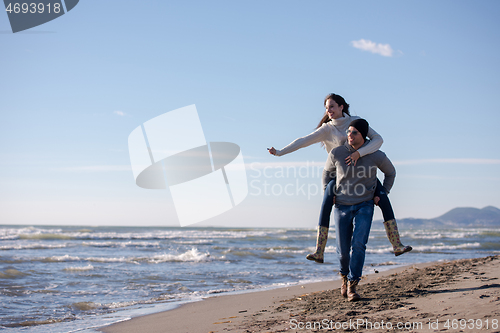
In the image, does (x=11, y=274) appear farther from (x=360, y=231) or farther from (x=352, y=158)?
(x=352, y=158)

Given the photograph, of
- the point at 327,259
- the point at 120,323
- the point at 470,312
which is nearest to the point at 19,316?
the point at 120,323

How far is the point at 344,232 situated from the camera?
386 cm

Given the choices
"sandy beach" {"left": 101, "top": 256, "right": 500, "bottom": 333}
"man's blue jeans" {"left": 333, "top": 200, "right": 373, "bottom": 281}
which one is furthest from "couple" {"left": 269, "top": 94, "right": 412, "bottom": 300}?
"sandy beach" {"left": 101, "top": 256, "right": 500, "bottom": 333}

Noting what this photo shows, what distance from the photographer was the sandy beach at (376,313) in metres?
2.72

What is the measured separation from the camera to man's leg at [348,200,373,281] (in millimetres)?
3695

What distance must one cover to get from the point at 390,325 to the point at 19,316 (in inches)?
190

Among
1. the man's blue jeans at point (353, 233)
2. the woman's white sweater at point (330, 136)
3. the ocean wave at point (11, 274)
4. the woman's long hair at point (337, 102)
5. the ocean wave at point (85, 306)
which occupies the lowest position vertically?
the ocean wave at point (85, 306)

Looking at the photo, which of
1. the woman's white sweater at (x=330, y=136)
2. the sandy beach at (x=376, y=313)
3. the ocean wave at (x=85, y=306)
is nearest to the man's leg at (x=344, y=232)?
the sandy beach at (x=376, y=313)

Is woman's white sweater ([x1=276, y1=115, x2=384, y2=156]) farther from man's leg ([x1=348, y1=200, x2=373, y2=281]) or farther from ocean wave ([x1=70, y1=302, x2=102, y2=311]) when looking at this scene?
ocean wave ([x1=70, y1=302, x2=102, y2=311])

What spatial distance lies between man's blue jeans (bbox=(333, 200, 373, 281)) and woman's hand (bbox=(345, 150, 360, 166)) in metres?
0.44

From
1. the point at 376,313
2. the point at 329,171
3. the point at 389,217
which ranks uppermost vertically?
the point at 329,171

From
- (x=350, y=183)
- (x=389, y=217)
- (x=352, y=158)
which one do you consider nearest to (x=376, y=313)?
(x=389, y=217)

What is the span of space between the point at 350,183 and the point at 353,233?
504 mm

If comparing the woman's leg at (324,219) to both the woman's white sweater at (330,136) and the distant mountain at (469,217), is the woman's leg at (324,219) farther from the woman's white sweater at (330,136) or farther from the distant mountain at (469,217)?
the distant mountain at (469,217)
